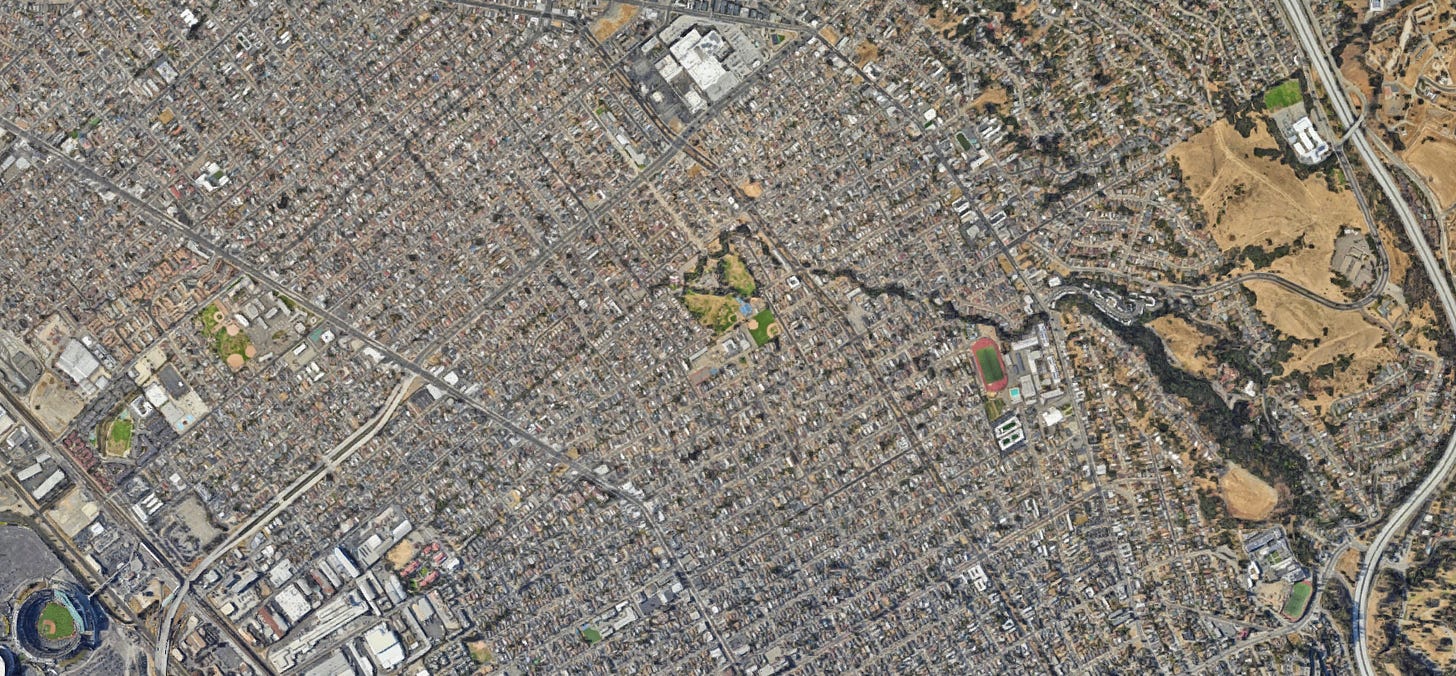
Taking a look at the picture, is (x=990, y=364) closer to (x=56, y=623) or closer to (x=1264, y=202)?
(x=1264, y=202)

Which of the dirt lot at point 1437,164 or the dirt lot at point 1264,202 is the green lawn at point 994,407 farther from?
the dirt lot at point 1437,164

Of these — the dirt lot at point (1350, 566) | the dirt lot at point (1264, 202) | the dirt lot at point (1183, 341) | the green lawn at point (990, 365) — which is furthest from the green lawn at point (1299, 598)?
the green lawn at point (990, 365)

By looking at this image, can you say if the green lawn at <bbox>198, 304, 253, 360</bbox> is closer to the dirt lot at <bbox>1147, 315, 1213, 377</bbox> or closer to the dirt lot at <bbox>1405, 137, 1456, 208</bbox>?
the dirt lot at <bbox>1147, 315, 1213, 377</bbox>

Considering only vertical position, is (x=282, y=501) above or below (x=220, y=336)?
below

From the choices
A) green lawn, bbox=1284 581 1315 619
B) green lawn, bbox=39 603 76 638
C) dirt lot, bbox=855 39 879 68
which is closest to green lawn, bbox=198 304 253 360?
green lawn, bbox=39 603 76 638

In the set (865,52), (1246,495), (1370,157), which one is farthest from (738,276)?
(1370,157)

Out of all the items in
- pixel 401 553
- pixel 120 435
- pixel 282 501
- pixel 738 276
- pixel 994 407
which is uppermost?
pixel 120 435

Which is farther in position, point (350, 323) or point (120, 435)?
point (120, 435)
